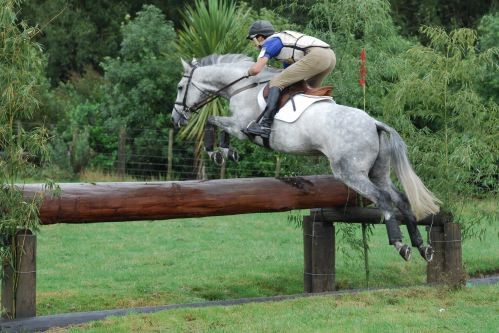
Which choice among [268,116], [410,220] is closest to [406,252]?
[410,220]

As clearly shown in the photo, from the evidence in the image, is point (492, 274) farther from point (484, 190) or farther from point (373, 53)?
point (373, 53)

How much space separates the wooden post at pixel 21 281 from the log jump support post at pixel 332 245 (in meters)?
3.59

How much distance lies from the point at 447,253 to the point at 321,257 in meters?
1.47

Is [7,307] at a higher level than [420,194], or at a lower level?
lower

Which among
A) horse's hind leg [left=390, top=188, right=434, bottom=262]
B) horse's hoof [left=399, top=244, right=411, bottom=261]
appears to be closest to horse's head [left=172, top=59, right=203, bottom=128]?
horse's hind leg [left=390, top=188, right=434, bottom=262]

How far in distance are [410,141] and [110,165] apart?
1390cm

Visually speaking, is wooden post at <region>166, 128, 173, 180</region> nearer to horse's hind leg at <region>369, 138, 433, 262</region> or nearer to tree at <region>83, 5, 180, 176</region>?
tree at <region>83, 5, 180, 176</region>

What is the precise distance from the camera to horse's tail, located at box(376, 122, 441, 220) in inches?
344

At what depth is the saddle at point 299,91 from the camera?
9.01m

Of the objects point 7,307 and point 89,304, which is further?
point 89,304

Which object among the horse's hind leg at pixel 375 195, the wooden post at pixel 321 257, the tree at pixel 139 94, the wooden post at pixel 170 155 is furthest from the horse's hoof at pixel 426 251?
the tree at pixel 139 94

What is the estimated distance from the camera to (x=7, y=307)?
26.6 feet

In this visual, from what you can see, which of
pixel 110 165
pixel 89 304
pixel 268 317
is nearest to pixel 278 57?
pixel 268 317

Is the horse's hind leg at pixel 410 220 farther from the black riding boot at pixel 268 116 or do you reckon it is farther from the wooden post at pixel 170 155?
the wooden post at pixel 170 155
